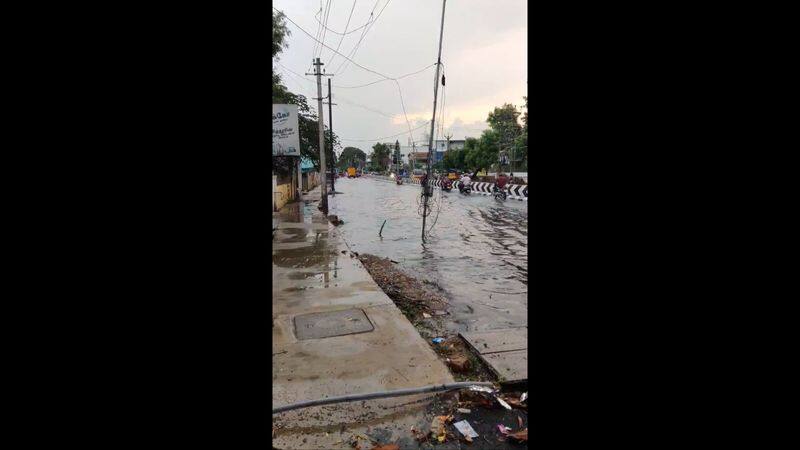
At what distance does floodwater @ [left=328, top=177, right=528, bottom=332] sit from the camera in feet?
21.7

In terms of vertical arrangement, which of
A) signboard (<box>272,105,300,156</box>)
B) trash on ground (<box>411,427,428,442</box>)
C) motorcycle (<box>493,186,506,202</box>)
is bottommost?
trash on ground (<box>411,427,428,442</box>)

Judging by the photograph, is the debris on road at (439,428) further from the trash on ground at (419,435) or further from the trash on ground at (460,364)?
the trash on ground at (460,364)

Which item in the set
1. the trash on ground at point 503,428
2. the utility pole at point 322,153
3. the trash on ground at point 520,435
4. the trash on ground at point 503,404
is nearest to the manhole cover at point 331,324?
the trash on ground at point 503,404

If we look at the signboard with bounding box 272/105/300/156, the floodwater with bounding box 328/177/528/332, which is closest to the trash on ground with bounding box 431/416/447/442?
the floodwater with bounding box 328/177/528/332

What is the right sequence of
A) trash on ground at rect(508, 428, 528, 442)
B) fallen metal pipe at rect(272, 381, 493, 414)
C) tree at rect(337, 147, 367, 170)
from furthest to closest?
tree at rect(337, 147, 367, 170) < fallen metal pipe at rect(272, 381, 493, 414) < trash on ground at rect(508, 428, 528, 442)

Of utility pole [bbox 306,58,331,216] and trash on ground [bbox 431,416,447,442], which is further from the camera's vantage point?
utility pole [bbox 306,58,331,216]

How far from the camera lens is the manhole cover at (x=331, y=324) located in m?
5.35

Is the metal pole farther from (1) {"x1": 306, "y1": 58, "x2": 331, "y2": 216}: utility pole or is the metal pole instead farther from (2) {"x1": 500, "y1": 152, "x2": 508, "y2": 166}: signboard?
(2) {"x1": 500, "y1": 152, "x2": 508, "y2": 166}: signboard

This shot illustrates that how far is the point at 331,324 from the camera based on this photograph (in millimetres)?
5664

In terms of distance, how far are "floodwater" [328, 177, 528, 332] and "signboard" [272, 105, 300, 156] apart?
3.31 meters

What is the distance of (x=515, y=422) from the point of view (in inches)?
136
